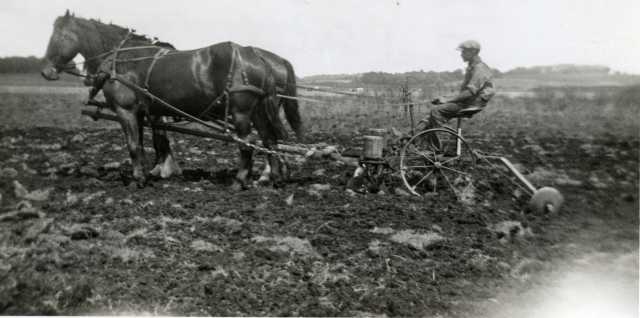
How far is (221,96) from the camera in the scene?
6.20 metres

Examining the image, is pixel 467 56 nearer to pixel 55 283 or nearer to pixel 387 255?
pixel 387 255

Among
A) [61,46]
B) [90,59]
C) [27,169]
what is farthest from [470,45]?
[27,169]

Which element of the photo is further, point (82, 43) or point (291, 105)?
point (291, 105)

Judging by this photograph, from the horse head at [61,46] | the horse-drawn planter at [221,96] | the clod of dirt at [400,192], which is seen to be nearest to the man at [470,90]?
the horse-drawn planter at [221,96]

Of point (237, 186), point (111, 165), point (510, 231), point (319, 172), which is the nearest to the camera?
point (510, 231)

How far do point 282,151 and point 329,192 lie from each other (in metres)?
0.97

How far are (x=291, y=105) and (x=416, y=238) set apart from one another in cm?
287

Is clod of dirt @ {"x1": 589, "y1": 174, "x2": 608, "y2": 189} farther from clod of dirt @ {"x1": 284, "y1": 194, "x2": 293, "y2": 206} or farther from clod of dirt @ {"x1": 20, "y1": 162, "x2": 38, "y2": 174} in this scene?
clod of dirt @ {"x1": 20, "y1": 162, "x2": 38, "y2": 174}

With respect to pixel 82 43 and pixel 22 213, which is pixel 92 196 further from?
pixel 82 43

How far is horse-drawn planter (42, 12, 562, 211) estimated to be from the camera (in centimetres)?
609

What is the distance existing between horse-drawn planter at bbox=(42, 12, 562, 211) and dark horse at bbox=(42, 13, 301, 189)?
13 millimetres

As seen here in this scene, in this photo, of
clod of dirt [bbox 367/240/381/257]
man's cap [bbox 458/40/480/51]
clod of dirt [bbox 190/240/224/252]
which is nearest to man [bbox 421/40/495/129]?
man's cap [bbox 458/40/480/51]

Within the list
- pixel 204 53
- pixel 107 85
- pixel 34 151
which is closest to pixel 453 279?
pixel 204 53

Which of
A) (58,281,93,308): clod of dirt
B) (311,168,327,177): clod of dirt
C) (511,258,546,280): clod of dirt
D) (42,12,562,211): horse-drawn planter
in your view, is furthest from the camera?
(311,168,327,177): clod of dirt
